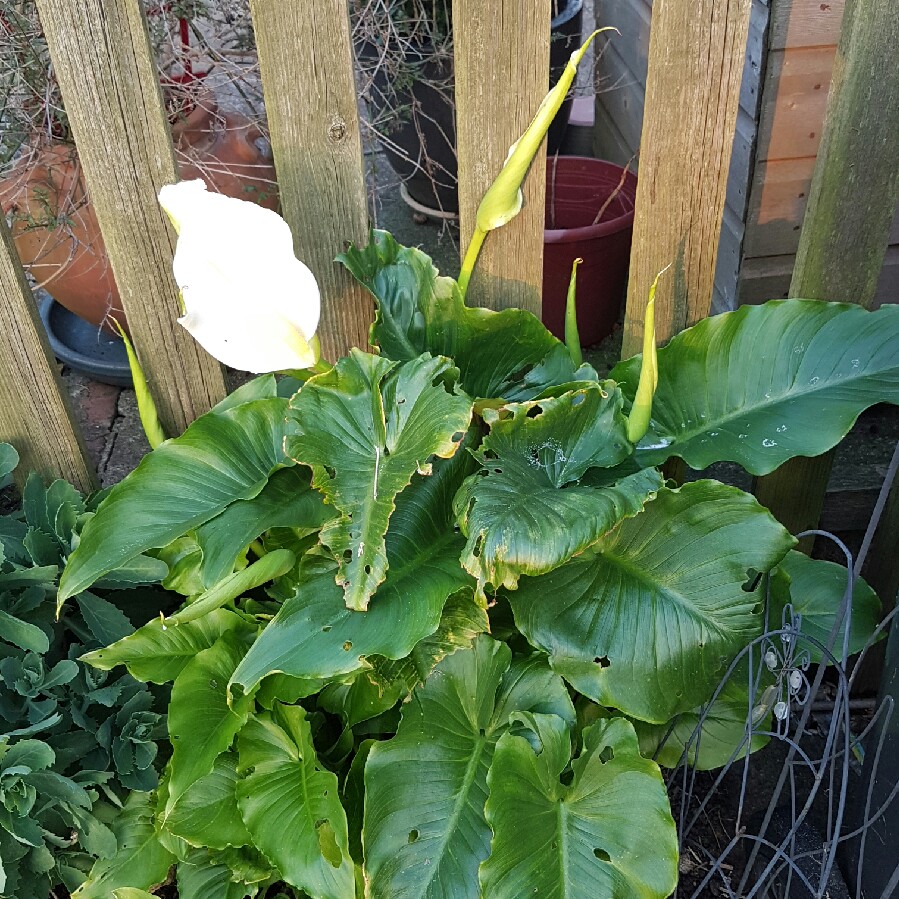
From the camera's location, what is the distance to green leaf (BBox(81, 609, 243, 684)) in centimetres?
118

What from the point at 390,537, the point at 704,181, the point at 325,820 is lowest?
the point at 325,820

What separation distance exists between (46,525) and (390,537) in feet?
1.98

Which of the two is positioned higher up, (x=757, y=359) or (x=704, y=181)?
(x=704, y=181)

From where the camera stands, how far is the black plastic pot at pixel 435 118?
2.22 metres

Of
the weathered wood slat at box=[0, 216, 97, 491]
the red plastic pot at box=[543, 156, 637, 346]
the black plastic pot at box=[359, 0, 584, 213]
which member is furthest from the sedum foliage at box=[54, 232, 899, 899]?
the black plastic pot at box=[359, 0, 584, 213]

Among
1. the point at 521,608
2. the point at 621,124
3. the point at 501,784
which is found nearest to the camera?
the point at 501,784

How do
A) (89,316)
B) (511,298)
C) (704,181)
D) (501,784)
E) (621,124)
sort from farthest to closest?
(621,124), (89,316), (511,298), (704,181), (501,784)

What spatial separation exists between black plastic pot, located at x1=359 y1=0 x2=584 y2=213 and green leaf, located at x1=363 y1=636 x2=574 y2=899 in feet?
4.58

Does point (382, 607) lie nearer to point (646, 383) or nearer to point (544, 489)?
point (544, 489)

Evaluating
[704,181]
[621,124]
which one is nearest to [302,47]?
[704,181]

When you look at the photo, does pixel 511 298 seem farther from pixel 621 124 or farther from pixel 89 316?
pixel 621 124

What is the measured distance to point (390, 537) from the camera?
45.6 inches

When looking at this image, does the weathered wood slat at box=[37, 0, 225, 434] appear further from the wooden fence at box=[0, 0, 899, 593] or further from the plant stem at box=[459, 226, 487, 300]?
the plant stem at box=[459, 226, 487, 300]

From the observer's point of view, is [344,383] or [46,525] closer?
[344,383]
